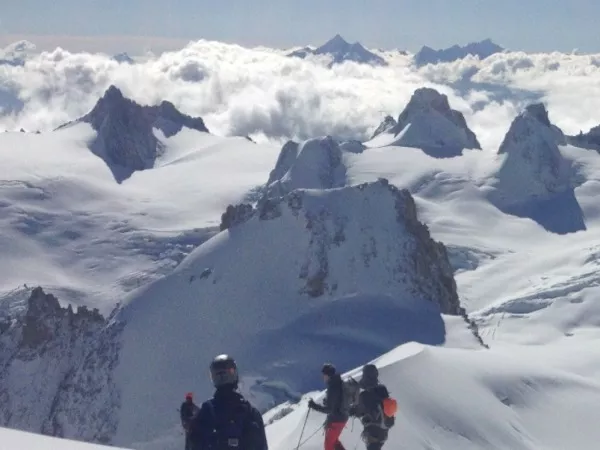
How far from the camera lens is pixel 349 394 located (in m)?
21.5

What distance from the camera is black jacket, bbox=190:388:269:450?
11.4 m

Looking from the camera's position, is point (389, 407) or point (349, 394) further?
point (349, 394)

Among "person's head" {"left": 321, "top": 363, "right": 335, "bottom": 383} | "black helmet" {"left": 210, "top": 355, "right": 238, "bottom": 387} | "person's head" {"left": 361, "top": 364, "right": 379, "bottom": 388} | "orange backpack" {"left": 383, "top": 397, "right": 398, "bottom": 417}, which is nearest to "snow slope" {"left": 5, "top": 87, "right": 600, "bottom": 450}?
"person's head" {"left": 361, "top": 364, "right": 379, "bottom": 388}

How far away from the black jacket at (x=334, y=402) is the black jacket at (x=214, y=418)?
9757 mm

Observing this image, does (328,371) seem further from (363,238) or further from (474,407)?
(363,238)

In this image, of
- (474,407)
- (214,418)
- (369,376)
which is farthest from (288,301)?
(214,418)

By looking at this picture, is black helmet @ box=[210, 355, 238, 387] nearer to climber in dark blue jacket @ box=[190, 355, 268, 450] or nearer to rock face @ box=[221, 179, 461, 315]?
climber in dark blue jacket @ box=[190, 355, 268, 450]

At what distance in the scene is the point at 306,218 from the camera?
263 ft

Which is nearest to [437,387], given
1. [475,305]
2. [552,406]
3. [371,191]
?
[552,406]

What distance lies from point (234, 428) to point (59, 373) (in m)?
71.8

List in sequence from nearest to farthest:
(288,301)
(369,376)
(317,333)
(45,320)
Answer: (369,376)
(317,333)
(288,301)
(45,320)

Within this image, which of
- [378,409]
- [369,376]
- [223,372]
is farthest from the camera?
[378,409]

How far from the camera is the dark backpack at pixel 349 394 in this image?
2148cm

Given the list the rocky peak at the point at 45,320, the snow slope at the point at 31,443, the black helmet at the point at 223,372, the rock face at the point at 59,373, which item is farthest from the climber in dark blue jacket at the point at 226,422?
the rocky peak at the point at 45,320
